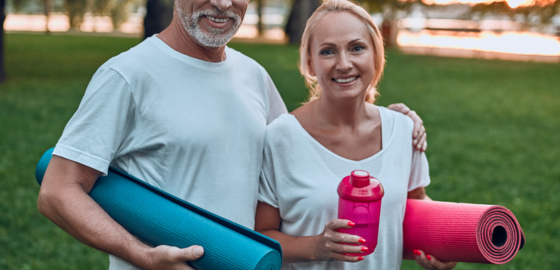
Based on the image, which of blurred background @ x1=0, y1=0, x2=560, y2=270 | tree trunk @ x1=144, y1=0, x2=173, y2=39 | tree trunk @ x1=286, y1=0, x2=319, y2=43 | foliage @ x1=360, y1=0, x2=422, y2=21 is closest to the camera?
blurred background @ x1=0, y1=0, x2=560, y2=270

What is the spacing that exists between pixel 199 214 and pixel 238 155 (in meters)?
0.36

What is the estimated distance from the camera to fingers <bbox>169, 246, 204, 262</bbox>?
1.75 metres

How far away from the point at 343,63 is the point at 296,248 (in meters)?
0.83

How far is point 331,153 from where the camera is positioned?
229cm

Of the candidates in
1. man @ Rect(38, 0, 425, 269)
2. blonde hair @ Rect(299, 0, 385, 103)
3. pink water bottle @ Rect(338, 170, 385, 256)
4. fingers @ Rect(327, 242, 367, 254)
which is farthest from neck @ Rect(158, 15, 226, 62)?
fingers @ Rect(327, 242, 367, 254)

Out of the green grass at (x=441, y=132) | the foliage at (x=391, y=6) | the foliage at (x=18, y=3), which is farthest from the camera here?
the foliage at (x=18, y=3)

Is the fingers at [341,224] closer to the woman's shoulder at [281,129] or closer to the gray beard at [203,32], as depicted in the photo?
the woman's shoulder at [281,129]

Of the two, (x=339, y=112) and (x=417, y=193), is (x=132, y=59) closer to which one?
(x=339, y=112)

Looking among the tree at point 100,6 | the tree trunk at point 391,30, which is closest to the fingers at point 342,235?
the tree trunk at point 391,30

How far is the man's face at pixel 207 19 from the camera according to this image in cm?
215

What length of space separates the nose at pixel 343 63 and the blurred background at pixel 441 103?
344 cm

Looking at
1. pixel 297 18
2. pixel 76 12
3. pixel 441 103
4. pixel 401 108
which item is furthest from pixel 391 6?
pixel 401 108

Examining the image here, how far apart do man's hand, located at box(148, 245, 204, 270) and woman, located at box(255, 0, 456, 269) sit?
590mm

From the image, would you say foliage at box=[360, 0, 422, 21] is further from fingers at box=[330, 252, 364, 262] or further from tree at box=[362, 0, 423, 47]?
fingers at box=[330, 252, 364, 262]
